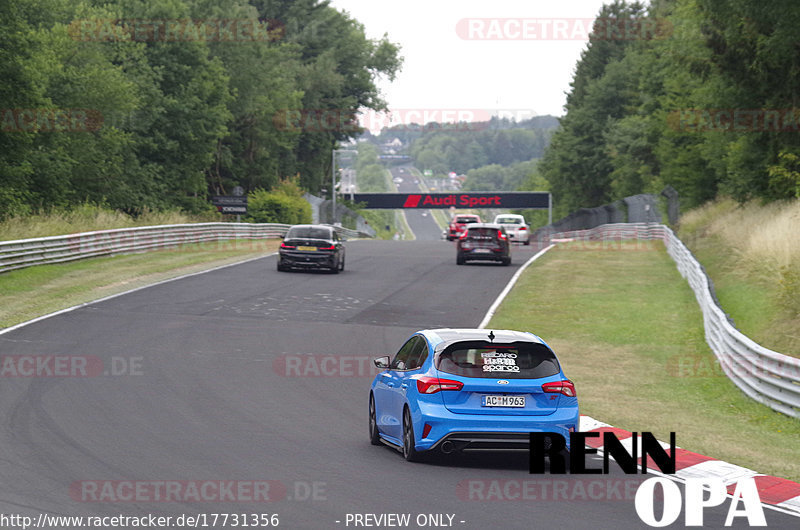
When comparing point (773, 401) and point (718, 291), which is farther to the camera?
point (718, 291)

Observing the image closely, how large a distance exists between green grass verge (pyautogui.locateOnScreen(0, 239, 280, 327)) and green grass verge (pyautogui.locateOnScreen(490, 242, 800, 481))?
34.0 ft

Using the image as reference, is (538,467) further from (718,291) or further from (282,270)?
(282,270)

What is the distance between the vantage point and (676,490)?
9.59 meters

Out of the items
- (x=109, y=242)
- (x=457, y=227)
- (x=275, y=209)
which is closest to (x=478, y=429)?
(x=109, y=242)

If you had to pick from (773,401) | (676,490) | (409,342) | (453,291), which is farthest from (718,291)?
(676,490)

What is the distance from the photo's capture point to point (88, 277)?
3178 centimetres

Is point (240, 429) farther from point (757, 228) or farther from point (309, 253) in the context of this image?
point (309, 253)

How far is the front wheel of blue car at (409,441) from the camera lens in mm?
10758

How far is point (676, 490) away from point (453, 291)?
73.2ft
